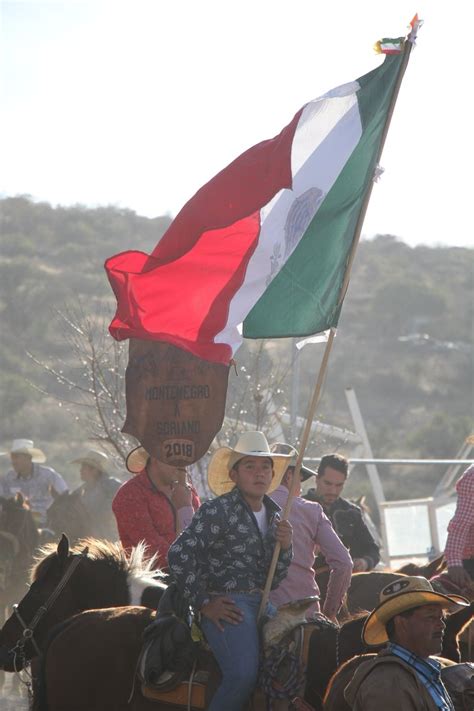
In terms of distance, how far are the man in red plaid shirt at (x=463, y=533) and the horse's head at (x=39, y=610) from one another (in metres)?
2.49

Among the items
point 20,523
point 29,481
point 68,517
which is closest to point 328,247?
point 20,523

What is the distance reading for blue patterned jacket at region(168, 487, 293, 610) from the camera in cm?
641

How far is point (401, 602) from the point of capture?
5.01 meters

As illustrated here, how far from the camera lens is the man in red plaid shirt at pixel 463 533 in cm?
812

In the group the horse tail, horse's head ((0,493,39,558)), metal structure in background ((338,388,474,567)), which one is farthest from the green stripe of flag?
metal structure in background ((338,388,474,567))

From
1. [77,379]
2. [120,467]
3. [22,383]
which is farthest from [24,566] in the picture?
[22,383]

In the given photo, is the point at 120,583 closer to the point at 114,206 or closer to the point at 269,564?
the point at 269,564

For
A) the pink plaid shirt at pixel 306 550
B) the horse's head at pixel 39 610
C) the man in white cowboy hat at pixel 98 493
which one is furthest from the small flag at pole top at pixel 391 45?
the man in white cowboy hat at pixel 98 493

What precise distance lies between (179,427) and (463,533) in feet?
6.64

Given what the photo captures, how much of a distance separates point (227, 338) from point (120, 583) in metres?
1.67

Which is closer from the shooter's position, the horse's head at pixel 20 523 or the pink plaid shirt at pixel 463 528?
the pink plaid shirt at pixel 463 528

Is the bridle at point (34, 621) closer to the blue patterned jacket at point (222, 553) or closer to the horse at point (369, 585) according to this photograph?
the blue patterned jacket at point (222, 553)

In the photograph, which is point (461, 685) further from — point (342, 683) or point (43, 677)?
point (43, 677)

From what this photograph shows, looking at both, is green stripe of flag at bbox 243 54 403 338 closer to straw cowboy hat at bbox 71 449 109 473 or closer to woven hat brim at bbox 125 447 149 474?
woven hat brim at bbox 125 447 149 474
